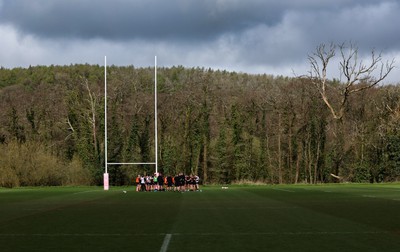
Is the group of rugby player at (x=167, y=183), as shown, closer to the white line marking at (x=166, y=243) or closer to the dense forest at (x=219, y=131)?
the dense forest at (x=219, y=131)

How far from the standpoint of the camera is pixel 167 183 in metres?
45.0

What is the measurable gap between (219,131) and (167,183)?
31.7 metres

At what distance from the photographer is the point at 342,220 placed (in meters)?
16.5

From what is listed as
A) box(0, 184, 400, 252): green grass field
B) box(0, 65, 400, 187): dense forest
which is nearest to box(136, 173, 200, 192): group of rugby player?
box(0, 65, 400, 187): dense forest

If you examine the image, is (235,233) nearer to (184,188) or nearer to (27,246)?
(27,246)

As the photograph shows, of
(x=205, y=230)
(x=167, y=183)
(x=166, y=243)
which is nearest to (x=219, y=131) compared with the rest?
(x=167, y=183)

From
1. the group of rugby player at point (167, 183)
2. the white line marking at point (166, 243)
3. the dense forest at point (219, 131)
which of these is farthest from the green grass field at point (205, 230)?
the dense forest at point (219, 131)

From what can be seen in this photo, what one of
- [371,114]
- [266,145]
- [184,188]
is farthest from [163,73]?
[184,188]

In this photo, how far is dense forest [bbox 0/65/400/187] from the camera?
68375 millimetres

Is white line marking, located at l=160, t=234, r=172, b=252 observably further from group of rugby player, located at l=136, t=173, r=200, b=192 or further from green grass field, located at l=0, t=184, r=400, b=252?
group of rugby player, located at l=136, t=173, r=200, b=192

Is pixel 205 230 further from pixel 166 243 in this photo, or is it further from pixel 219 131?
pixel 219 131

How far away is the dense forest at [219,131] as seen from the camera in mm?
68375

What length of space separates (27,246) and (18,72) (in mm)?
95650

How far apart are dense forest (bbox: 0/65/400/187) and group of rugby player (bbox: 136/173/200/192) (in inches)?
843
